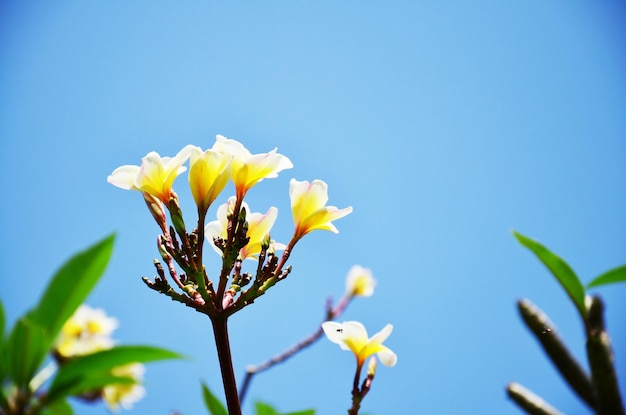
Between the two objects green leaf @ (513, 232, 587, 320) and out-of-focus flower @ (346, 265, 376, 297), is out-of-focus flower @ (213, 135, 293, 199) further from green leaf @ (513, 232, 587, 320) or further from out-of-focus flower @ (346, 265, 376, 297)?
out-of-focus flower @ (346, 265, 376, 297)

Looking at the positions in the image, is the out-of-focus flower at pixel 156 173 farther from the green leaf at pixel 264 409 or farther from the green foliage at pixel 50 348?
the green leaf at pixel 264 409

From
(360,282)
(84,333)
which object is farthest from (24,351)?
(360,282)

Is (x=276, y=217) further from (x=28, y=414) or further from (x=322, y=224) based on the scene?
(x=28, y=414)

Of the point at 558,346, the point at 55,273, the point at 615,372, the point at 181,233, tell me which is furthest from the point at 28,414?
the point at 558,346

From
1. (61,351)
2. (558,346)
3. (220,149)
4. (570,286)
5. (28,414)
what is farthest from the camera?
(61,351)

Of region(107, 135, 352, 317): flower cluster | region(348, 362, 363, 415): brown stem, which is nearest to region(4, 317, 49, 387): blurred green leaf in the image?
region(107, 135, 352, 317): flower cluster

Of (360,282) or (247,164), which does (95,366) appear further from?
(360,282)
